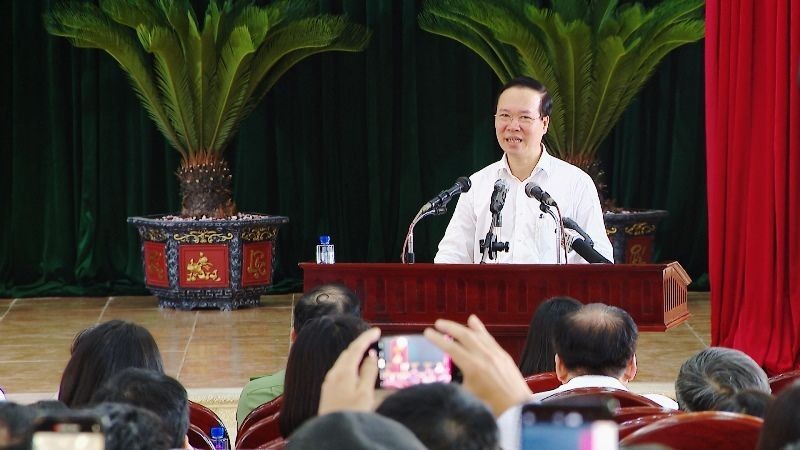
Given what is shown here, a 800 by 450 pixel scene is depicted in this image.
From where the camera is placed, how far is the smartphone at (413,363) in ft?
7.05

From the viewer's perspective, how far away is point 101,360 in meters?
3.08

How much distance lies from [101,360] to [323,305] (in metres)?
0.80

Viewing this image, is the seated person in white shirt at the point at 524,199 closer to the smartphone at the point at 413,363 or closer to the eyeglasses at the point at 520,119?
the eyeglasses at the point at 520,119

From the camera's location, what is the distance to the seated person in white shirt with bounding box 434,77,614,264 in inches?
204

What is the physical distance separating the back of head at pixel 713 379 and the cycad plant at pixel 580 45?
5829 mm

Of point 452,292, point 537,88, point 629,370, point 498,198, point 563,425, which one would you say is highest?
point 537,88

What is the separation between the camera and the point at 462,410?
1.62 meters

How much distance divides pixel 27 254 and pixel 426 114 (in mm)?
3115

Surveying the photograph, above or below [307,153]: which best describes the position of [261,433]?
below

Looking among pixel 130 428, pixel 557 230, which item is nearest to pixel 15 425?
pixel 130 428

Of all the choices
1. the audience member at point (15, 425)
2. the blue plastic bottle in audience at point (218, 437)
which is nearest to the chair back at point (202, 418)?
the blue plastic bottle in audience at point (218, 437)

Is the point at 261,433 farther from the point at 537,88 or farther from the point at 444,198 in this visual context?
the point at 537,88

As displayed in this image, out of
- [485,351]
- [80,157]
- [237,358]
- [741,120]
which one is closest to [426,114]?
[80,157]

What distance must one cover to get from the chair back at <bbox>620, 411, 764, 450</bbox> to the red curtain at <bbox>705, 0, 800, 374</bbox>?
3.96 meters
